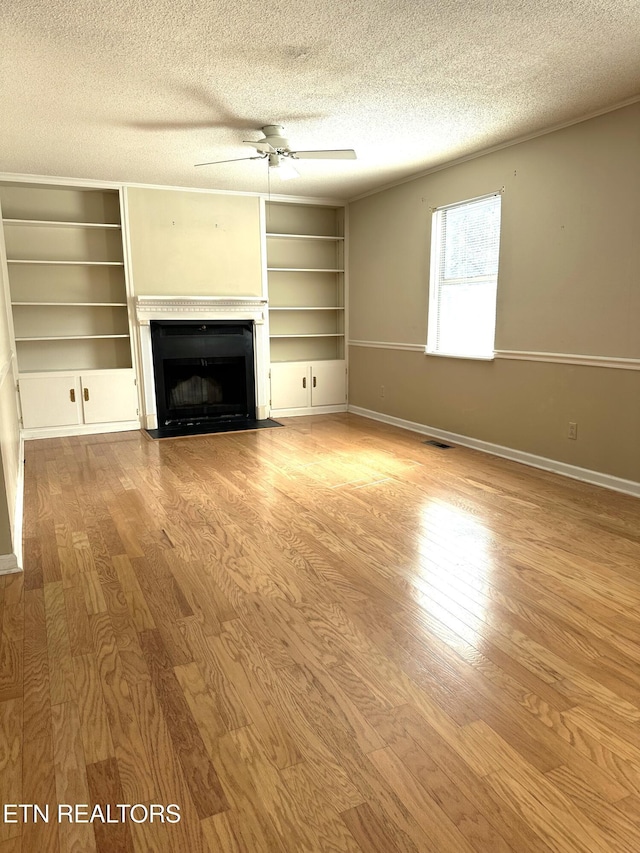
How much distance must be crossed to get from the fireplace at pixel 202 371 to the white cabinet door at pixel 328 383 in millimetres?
843

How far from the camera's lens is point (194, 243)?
6.05 metres

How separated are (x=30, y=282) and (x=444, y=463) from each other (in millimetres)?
4425

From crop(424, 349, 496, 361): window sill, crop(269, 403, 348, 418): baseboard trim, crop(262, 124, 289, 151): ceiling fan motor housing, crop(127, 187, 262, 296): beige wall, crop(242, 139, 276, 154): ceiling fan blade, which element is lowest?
crop(269, 403, 348, 418): baseboard trim

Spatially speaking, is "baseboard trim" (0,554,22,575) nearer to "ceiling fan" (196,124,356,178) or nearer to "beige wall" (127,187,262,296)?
"ceiling fan" (196,124,356,178)

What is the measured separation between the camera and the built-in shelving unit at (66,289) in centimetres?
550

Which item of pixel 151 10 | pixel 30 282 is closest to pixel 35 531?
pixel 151 10

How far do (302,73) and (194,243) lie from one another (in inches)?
128

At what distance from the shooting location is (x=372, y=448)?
5.13 metres

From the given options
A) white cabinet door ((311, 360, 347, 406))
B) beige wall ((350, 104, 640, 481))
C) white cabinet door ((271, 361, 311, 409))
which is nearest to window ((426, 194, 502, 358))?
beige wall ((350, 104, 640, 481))

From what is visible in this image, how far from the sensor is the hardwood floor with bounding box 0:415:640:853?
53.1 inches

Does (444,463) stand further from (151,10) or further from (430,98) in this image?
(151,10)

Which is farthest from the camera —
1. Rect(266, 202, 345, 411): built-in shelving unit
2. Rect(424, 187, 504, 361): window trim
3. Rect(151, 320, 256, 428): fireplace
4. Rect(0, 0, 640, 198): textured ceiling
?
Rect(266, 202, 345, 411): built-in shelving unit

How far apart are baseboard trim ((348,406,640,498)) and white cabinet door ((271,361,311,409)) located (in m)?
1.04

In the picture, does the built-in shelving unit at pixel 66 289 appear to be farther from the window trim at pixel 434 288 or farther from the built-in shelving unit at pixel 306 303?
the window trim at pixel 434 288
